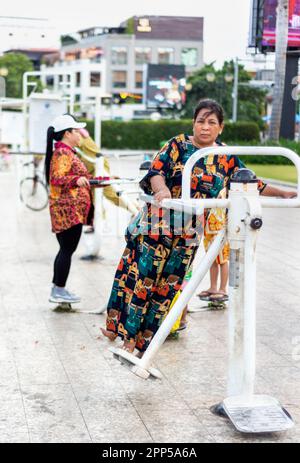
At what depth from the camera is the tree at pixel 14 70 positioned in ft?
276

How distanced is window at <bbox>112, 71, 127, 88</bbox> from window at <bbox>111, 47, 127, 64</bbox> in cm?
184

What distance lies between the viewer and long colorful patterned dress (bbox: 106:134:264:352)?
17.9ft

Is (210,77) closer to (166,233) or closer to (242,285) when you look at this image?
(166,233)

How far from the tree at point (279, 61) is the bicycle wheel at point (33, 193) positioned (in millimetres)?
17365

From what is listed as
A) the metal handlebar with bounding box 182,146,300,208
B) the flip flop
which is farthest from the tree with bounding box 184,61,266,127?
the metal handlebar with bounding box 182,146,300,208

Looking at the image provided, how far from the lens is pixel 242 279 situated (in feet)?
15.2

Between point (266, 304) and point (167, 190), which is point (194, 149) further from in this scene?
point (266, 304)

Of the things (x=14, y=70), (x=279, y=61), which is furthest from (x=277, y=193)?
(x=14, y=70)

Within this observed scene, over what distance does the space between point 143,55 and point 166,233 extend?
10726cm

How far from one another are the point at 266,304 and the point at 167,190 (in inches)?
121

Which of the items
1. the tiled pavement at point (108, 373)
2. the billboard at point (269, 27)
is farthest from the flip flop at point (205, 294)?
the billboard at point (269, 27)

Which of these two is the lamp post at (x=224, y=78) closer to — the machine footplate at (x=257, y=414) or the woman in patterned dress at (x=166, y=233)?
the woman in patterned dress at (x=166, y=233)

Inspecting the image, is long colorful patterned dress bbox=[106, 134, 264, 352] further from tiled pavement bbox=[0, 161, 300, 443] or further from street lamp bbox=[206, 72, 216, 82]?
street lamp bbox=[206, 72, 216, 82]

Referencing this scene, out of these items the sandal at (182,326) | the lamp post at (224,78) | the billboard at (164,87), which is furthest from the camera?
the billboard at (164,87)
